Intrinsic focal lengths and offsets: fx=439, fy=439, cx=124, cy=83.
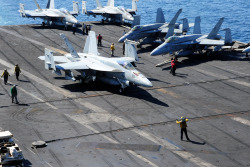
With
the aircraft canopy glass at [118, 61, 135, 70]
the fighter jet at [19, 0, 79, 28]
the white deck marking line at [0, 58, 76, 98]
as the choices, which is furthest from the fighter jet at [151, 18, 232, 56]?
the fighter jet at [19, 0, 79, 28]

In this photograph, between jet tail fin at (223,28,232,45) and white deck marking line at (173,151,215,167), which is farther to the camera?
jet tail fin at (223,28,232,45)

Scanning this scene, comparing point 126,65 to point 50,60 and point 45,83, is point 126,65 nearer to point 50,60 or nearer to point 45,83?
point 50,60

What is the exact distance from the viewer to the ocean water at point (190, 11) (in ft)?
331

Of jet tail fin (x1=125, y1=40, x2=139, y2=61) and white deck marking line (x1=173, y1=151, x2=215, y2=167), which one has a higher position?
jet tail fin (x1=125, y1=40, x2=139, y2=61)

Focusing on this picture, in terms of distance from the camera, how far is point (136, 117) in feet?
107

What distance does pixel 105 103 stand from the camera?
35500 mm

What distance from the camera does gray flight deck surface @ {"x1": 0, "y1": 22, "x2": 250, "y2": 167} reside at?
1037 inches

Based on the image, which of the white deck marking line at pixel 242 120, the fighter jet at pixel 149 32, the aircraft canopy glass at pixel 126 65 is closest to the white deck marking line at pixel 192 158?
the white deck marking line at pixel 242 120

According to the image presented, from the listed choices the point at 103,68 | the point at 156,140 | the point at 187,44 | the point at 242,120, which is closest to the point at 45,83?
the point at 103,68

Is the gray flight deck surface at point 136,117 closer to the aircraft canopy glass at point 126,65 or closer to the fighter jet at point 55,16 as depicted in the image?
the aircraft canopy glass at point 126,65

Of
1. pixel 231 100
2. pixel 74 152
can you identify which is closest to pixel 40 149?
pixel 74 152

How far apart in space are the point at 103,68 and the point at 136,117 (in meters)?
7.28

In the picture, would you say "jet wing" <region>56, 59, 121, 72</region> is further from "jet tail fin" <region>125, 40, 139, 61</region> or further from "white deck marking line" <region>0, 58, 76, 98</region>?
"jet tail fin" <region>125, 40, 139, 61</region>

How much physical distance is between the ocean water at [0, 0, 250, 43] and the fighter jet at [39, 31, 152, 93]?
53510 millimetres
